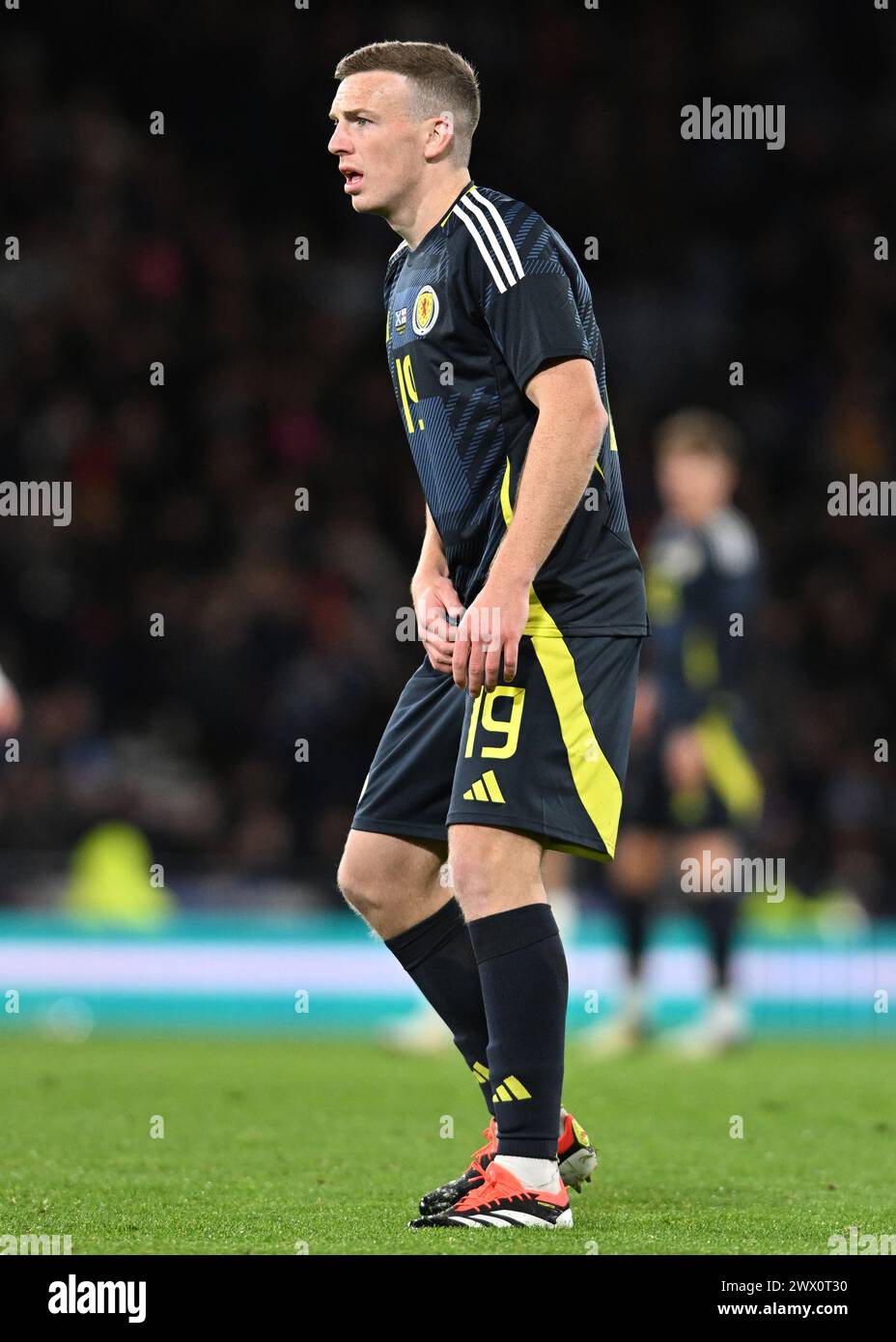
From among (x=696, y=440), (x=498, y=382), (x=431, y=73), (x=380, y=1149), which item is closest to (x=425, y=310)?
(x=498, y=382)

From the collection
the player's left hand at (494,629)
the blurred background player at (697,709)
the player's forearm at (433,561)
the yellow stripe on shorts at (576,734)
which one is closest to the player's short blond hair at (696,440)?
the blurred background player at (697,709)

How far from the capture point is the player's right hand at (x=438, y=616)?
3834 millimetres

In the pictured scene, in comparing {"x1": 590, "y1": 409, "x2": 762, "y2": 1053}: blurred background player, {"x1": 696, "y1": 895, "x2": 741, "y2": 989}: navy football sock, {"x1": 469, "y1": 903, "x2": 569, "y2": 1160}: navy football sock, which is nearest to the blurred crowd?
{"x1": 590, "y1": 409, "x2": 762, "y2": 1053}: blurred background player

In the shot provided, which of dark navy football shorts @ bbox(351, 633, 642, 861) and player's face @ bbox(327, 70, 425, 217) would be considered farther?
player's face @ bbox(327, 70, 425, 217)

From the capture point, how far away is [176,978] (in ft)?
30.5

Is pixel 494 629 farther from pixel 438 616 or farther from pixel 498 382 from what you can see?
pixel 498 382

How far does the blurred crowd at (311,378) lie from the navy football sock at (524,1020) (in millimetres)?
6353

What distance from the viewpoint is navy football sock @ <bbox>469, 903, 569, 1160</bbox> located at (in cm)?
355

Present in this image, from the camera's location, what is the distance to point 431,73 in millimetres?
3865

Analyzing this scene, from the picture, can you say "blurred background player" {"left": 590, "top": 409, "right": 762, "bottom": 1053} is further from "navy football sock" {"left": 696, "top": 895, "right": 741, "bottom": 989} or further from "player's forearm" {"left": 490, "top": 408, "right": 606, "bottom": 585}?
"player's forearm" {"left": 490, "top": 408, "right": 606, "bottom": 585}

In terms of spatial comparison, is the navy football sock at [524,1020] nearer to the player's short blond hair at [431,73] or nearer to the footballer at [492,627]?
the footballer at [492,627]

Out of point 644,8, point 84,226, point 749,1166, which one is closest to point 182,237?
point 84,226
